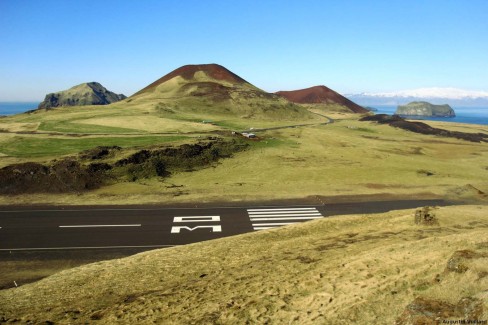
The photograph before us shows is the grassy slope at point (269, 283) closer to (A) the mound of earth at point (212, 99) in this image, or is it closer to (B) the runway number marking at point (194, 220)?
(B) the runway number marking at point (194, 220)

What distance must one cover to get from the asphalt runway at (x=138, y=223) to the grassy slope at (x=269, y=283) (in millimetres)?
6730

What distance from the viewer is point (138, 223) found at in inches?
1312

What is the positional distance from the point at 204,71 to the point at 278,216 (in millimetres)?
145849

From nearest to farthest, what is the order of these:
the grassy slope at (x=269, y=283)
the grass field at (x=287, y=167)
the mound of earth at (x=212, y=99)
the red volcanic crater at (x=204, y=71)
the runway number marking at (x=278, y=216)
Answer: the grassy slope at (x=269, y=283), the runway number marking at (x=278, y=216), the grass field at (x=287, y=167), the mound of earth at (x=212, y=99), the red volcanic crater at (x=204, y=71)

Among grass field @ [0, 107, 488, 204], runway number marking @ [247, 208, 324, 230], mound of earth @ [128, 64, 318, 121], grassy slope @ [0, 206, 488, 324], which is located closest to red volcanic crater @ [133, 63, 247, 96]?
mound of earth @ [128, 64, 318, 121]

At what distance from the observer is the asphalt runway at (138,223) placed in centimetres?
2867

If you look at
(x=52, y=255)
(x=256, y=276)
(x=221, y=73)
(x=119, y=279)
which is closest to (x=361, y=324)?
(x=256, y=276)

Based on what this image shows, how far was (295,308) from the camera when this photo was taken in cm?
1401

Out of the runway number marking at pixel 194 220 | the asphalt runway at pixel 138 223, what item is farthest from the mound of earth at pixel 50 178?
the runway number marking at pixel 194 220

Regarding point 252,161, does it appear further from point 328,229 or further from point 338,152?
point 328,229

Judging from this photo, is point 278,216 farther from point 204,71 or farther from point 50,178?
point 204,71

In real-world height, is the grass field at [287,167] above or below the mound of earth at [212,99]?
below

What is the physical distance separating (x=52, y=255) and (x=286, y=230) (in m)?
17.9

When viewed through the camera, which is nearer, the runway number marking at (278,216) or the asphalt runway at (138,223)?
the asphalt runway at (138,223)
